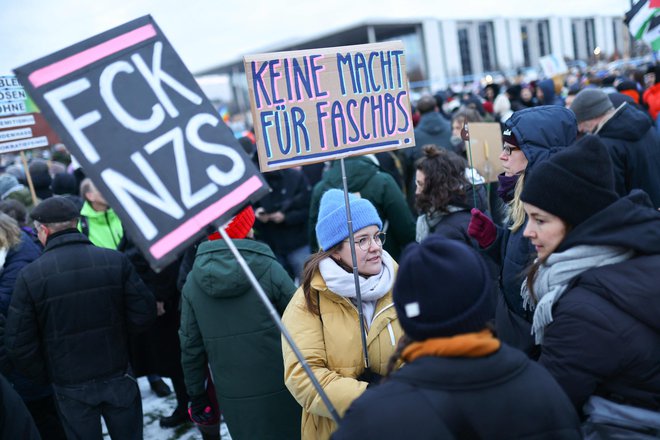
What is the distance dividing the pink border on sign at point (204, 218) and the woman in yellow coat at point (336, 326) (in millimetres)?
676

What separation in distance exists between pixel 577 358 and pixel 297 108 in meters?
1.48

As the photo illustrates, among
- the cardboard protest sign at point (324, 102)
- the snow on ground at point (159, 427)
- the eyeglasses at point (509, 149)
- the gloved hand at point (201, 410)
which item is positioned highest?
the cardboard protest sign at point (324, 102)

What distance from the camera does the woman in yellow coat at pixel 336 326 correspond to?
2.28 metres

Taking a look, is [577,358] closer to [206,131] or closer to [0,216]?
[206,131]

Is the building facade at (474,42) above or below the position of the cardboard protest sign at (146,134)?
above

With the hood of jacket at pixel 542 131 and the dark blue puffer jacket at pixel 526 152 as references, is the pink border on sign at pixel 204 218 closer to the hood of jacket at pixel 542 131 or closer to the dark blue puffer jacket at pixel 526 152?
the dark blue puffer jacket at pixel 526 152

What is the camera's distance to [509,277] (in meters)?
2.61

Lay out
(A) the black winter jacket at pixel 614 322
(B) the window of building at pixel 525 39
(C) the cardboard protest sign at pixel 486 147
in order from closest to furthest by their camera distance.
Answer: (A) the black winter jacket at pixel 614 322, (C) the cardboard protest sign at pixel 486 147, (B) the window of building at pixel 525 39

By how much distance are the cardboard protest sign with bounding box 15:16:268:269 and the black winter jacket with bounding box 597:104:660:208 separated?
330 cm

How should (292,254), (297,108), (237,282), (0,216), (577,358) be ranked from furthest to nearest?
1. (292,254)
2. (0,216)
3. (237,282)
4. (297,108)
5. (577,358)

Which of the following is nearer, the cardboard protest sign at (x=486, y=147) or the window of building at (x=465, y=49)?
the cardboard protest sign at (x=486, y=147)

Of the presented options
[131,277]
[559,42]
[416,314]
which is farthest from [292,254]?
[559,42]

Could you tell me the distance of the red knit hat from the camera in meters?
3.18

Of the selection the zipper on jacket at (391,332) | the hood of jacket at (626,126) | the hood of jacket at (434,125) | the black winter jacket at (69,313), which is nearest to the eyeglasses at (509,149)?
the zipper on jacket at (391,332)
